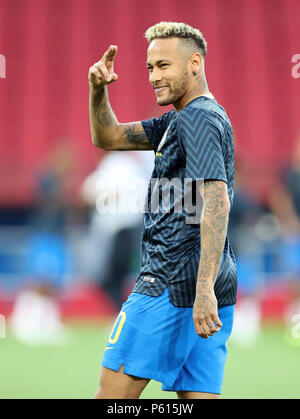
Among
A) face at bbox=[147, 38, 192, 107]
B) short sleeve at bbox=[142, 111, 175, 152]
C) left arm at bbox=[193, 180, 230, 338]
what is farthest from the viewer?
short sleeve at bbox=[142, 111, 175, 152]

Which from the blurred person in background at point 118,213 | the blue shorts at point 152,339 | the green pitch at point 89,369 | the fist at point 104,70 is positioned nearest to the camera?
the blue shorts at point 152,339

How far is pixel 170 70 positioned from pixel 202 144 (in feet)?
1.40

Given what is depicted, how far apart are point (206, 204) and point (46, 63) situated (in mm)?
11978

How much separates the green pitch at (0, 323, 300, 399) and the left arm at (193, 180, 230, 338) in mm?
2316

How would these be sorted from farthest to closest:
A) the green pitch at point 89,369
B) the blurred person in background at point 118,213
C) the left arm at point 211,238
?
the blurred person in background at point 118,213 < the green pitch at point 89,369 < the left arm at point 211,238

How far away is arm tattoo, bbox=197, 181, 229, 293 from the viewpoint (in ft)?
9.28

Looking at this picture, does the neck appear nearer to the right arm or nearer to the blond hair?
the blond hair

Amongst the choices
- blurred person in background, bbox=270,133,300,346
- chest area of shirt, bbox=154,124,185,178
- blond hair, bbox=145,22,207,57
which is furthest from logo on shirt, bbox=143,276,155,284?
blurred person in background, bbox=270,133,300,346

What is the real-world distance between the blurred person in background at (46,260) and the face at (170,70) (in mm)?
5164

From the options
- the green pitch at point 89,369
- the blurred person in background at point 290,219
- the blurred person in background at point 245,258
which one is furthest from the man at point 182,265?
the blurred person in background at point 290,219

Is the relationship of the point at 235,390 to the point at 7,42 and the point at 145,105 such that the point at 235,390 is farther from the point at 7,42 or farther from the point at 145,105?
the point at 7,42

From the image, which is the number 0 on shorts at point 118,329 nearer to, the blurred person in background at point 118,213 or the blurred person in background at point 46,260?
A: the blurred person in background at point 46,260

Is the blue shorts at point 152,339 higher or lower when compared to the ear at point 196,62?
lower

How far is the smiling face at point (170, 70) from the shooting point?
3090 mm
